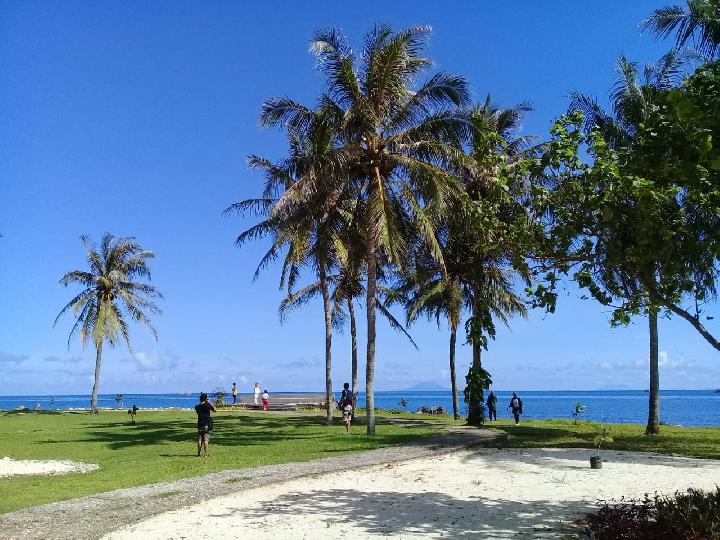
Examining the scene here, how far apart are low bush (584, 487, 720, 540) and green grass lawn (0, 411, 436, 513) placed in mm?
8736

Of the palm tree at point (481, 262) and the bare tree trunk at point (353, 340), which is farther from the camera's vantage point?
the bare tree trunk at point (353, 340)

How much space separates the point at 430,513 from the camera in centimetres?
961

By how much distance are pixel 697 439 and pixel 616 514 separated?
53.1 feet

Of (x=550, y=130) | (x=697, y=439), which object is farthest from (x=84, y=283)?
(x=550, y=130)

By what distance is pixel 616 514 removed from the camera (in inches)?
285

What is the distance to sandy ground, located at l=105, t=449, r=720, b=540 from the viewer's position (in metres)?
8.62

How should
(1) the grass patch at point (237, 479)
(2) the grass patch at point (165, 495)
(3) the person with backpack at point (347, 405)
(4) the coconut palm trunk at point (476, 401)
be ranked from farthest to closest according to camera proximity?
(4) the coconut palm trunk at point (476, 401) → (3) the person with backpack at point (347, 405) → (1) the grass patch at point (237, 479) → (2) the grass patch at point (165, 495)

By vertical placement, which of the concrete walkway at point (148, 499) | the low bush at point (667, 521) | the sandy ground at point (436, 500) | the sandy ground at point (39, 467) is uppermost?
the low bush at point (667, 521)

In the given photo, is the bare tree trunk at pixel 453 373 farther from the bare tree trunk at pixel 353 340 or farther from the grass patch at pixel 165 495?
the grass patch at pixel 165 495

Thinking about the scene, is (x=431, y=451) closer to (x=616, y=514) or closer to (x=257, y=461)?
(x=257, y=461)

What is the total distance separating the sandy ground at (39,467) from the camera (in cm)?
1505

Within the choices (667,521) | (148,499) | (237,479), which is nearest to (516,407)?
(237,479)

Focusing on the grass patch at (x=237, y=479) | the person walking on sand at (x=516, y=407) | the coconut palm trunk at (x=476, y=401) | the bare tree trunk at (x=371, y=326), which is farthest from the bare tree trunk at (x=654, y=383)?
the grass patch at (x=237, y=479)

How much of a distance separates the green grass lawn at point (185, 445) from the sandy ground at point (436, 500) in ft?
9.10
